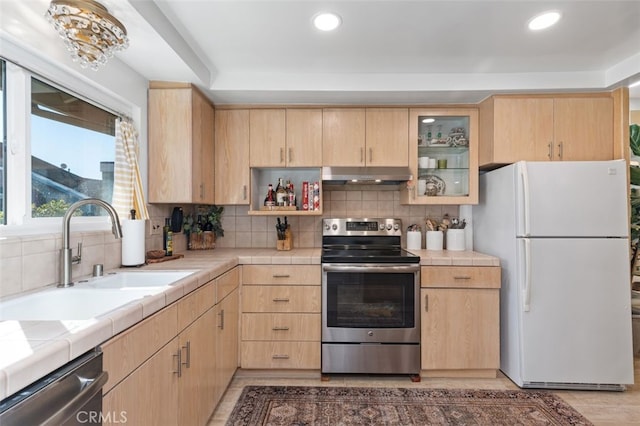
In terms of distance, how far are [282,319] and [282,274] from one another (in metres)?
0.33

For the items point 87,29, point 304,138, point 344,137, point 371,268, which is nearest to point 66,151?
point 87,29

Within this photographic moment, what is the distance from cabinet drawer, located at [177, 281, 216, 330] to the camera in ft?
4.82

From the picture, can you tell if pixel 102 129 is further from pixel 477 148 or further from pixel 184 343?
pixel 477 148

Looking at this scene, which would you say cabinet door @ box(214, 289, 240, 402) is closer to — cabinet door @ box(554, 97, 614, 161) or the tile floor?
the tile floor

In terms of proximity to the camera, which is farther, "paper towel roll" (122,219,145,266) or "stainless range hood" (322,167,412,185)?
"stainless range hood" (322,167,412,185)

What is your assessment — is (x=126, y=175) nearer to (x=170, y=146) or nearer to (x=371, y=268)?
(x=170, y=146)

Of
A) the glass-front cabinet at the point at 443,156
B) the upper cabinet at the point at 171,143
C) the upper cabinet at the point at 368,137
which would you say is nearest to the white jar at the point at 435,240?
the glass-front cabinet at the point at 443,156

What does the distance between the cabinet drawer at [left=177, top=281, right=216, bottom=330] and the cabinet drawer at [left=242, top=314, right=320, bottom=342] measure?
1.97 feet

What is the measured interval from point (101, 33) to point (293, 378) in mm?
2374

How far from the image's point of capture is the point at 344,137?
2.68 m

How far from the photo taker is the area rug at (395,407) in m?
1.92

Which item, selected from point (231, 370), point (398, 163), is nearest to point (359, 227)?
point (398, 163)

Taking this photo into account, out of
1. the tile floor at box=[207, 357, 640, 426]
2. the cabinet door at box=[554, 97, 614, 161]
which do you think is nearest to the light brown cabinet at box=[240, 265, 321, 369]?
the tile floor at box=[207, 357, 640, 426]

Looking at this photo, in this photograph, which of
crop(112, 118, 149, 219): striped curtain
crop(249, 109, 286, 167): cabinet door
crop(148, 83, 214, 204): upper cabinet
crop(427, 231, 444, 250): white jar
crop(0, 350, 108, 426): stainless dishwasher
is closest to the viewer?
crop(0, 350, 108, 426): stainless dishwasher
